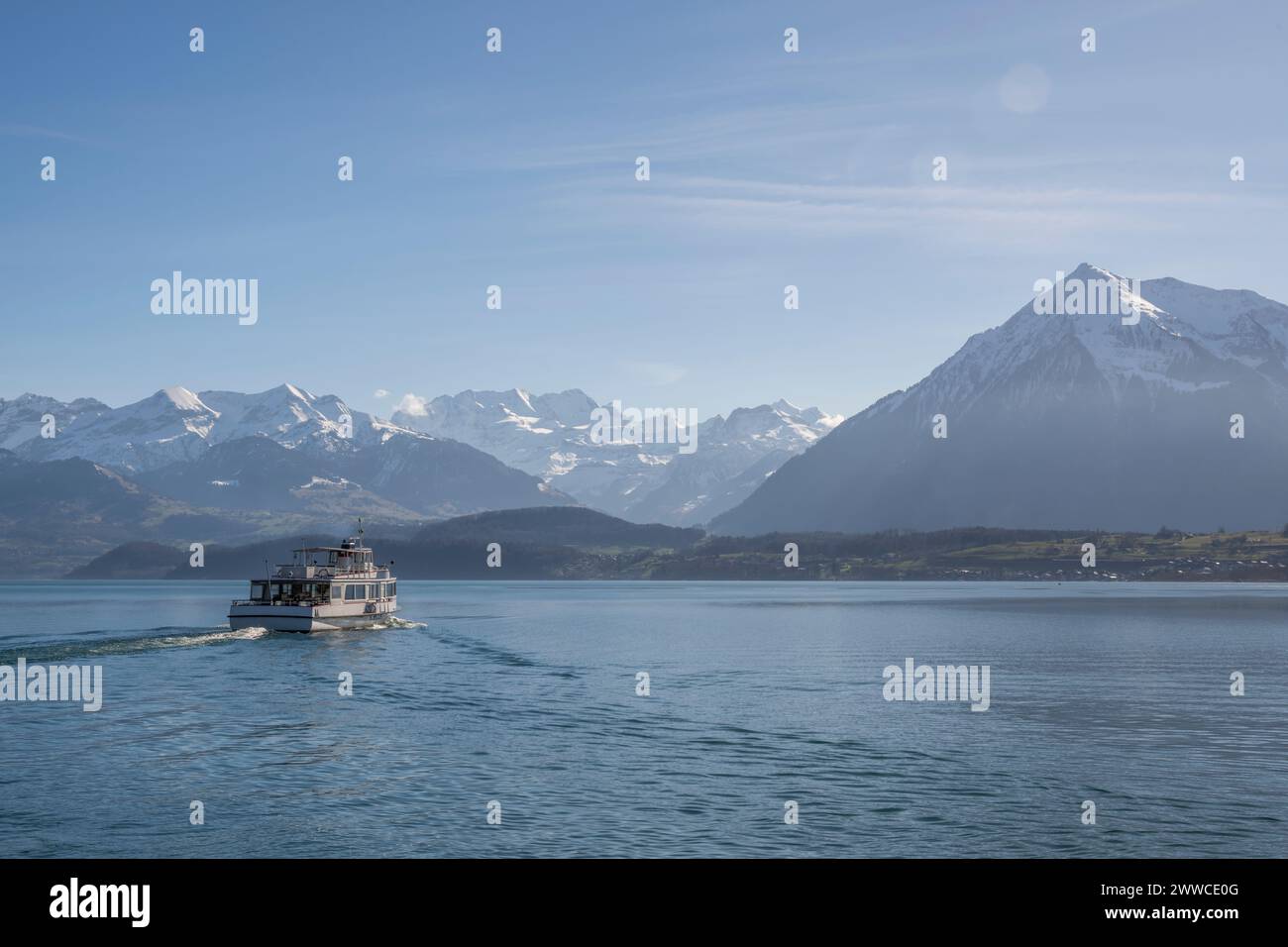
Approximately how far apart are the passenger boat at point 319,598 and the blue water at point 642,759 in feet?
87.5

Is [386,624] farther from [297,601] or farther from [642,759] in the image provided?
[642,759]

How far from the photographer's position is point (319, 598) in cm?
14975

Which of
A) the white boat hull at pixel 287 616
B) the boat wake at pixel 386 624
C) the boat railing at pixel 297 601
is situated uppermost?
the boat railing at pixel 297 601

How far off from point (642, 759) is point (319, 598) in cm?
9868

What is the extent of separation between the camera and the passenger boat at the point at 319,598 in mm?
145500

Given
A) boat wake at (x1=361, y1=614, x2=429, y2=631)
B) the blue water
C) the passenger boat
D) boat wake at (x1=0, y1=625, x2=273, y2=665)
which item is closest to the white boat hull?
the passenger boat

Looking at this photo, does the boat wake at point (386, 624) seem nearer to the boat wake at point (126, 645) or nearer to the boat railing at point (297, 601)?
the boat railing at point (297, 601)

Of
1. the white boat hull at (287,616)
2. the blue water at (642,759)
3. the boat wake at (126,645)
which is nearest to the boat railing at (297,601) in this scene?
the white boat hull at (287,616)

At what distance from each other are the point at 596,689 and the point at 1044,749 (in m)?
40.6

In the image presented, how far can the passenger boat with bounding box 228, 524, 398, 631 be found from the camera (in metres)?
146

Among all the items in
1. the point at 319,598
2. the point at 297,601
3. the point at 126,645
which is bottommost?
the point at 126,645

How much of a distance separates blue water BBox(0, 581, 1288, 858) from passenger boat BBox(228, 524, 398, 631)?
26668 mm

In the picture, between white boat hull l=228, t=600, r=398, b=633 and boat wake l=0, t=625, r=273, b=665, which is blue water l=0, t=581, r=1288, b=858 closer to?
boat wake l=0, t=625, r=273, b=665

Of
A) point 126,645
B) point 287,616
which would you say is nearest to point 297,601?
point 287,616
